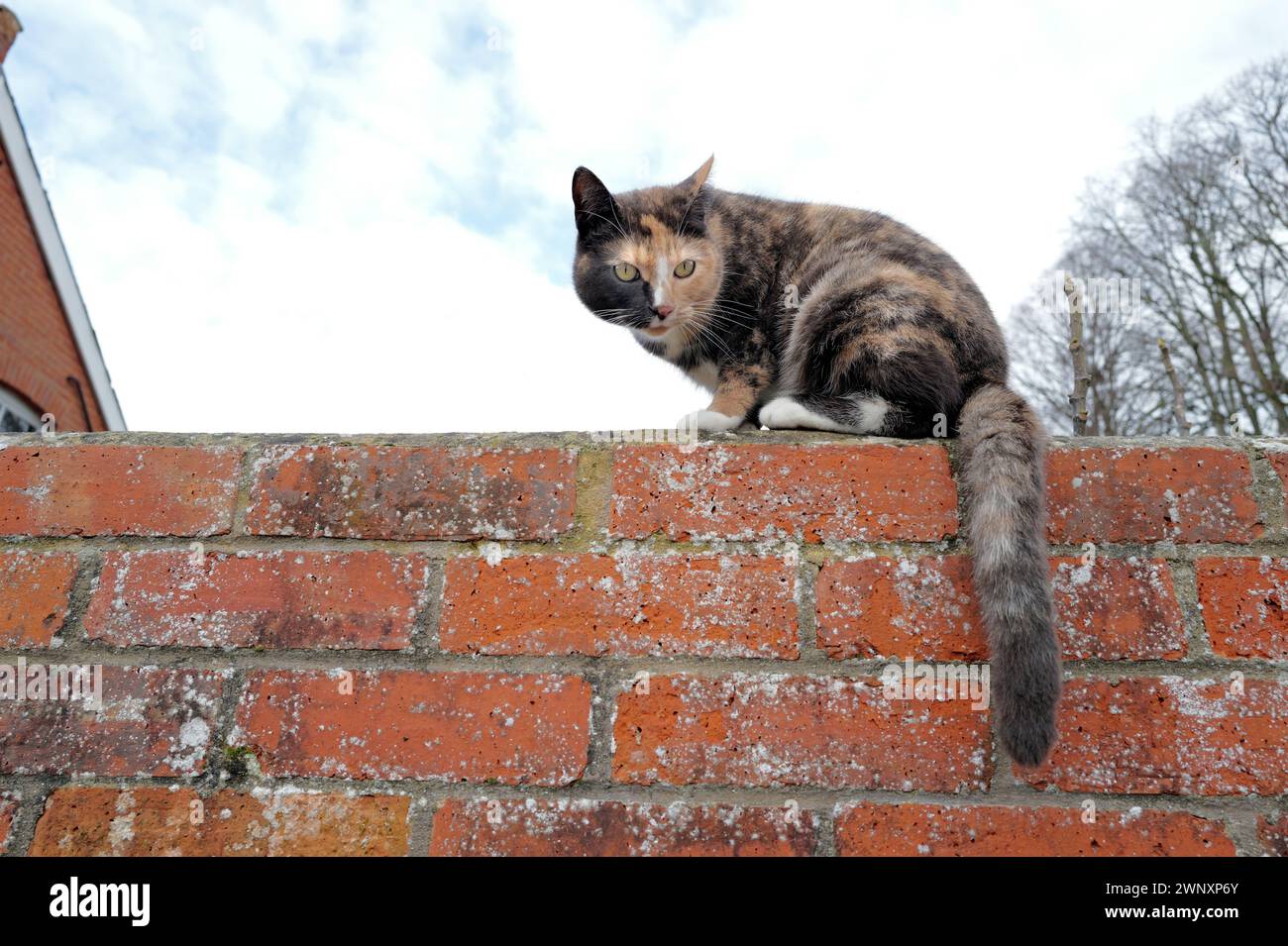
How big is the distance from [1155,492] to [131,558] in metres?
1.52

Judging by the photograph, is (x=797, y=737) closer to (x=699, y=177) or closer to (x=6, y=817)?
(x=6, y=817)

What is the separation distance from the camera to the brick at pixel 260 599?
1174mm

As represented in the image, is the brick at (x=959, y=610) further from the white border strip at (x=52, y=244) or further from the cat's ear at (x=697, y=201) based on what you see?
the white border strip at (x=52, y=244)

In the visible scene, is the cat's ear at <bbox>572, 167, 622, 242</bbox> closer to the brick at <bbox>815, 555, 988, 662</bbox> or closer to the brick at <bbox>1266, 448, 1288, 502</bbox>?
the brick at <bbox>815, 555, 988, 662</bbox>

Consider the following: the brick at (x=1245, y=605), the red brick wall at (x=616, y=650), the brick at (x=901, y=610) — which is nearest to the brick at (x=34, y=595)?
the red brick wall at (x=616, y=650)

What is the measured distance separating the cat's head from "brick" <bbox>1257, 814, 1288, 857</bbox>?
134 centimetres

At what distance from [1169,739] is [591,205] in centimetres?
165

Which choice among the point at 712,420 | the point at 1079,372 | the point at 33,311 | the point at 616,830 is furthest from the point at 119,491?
the point at 33,311

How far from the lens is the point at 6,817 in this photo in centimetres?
114

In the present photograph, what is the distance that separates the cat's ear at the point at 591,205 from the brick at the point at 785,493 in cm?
102

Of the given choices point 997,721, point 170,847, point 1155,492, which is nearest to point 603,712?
point 997,721

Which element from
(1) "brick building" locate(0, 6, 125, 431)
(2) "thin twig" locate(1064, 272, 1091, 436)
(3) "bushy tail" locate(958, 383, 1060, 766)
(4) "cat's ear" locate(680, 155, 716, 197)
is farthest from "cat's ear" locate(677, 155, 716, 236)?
(1) "brick building" locate(0, 6, 125, 431)

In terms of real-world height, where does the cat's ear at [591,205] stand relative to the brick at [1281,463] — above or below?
above

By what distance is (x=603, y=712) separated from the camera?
112 cm
